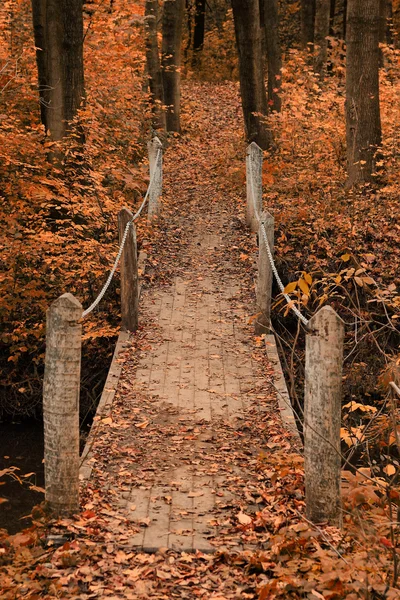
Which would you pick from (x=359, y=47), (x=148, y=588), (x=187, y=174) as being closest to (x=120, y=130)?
(x=187, y=174)

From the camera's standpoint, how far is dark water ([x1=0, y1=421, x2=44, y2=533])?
26.1ft

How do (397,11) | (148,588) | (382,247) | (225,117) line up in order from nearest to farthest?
(148,588) → (382,247) → (225,117) → (397,11)

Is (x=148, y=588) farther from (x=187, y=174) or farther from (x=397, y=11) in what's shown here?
(x=397, y=11)

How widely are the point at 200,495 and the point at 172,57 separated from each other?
17.5m

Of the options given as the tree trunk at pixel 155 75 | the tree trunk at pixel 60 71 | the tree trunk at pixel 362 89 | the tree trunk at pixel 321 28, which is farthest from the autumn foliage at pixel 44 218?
the tree trunk at pixel 321 28

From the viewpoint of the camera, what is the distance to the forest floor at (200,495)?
495 centimetres

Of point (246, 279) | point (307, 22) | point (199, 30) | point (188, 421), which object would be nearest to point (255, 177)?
point (246, 279)

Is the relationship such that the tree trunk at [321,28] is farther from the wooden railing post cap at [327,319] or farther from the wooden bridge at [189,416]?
the wooden railing post cap at [327,319]

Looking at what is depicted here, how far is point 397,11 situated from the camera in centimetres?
3372

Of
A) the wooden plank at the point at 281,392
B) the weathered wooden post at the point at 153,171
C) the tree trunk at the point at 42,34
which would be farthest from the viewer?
the weathered wooden post at the point at 153,171

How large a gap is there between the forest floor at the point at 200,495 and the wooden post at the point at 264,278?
0.71 ft

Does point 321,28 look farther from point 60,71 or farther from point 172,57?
point 60,71

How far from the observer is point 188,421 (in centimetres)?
754

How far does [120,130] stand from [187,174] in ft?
11.7
